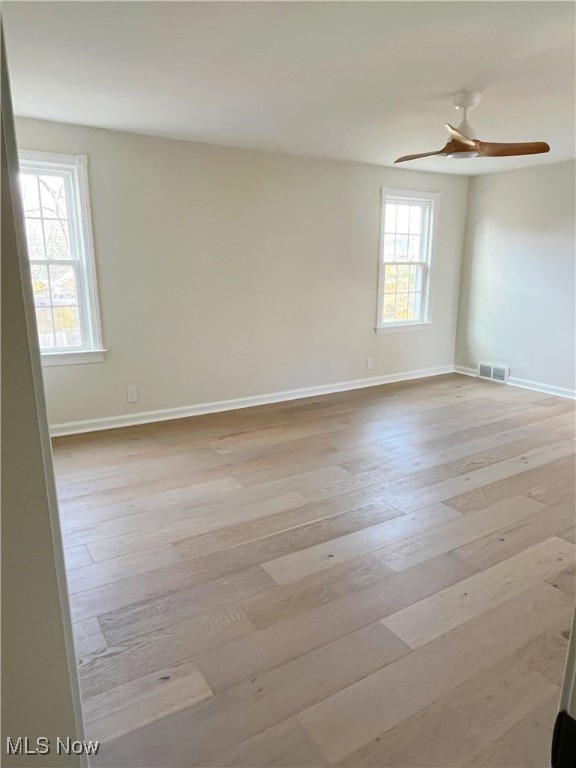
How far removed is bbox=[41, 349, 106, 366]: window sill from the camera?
12.8 ft

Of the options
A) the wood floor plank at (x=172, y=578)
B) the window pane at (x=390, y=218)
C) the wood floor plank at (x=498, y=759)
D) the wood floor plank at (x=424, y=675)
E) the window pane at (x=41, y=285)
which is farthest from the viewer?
the window pane at (x=390, y=218)

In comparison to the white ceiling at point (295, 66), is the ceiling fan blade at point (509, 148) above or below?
below

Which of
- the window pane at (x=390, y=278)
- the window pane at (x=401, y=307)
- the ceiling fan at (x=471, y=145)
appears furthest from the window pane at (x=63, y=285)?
the window pane at (x=401, y=307)

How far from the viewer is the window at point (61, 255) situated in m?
3.75

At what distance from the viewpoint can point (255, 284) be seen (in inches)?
187

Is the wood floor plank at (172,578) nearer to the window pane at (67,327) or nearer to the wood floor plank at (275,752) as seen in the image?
the wood floor plank at (275,752)

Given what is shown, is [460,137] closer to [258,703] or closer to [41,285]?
[258,703]

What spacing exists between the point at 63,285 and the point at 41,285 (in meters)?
0.16

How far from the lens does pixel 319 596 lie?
7.04ft

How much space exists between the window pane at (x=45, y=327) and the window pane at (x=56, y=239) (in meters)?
0.43

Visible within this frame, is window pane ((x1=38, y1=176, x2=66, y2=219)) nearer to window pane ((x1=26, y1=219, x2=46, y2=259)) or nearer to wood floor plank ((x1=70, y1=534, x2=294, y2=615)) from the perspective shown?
window pane ((x1=26, y1=219, x2=46, y2=259))

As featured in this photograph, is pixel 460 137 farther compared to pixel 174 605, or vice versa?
pixel 460 137

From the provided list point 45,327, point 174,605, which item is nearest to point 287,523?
point 174,605

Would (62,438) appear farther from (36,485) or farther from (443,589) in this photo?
(36,485)
